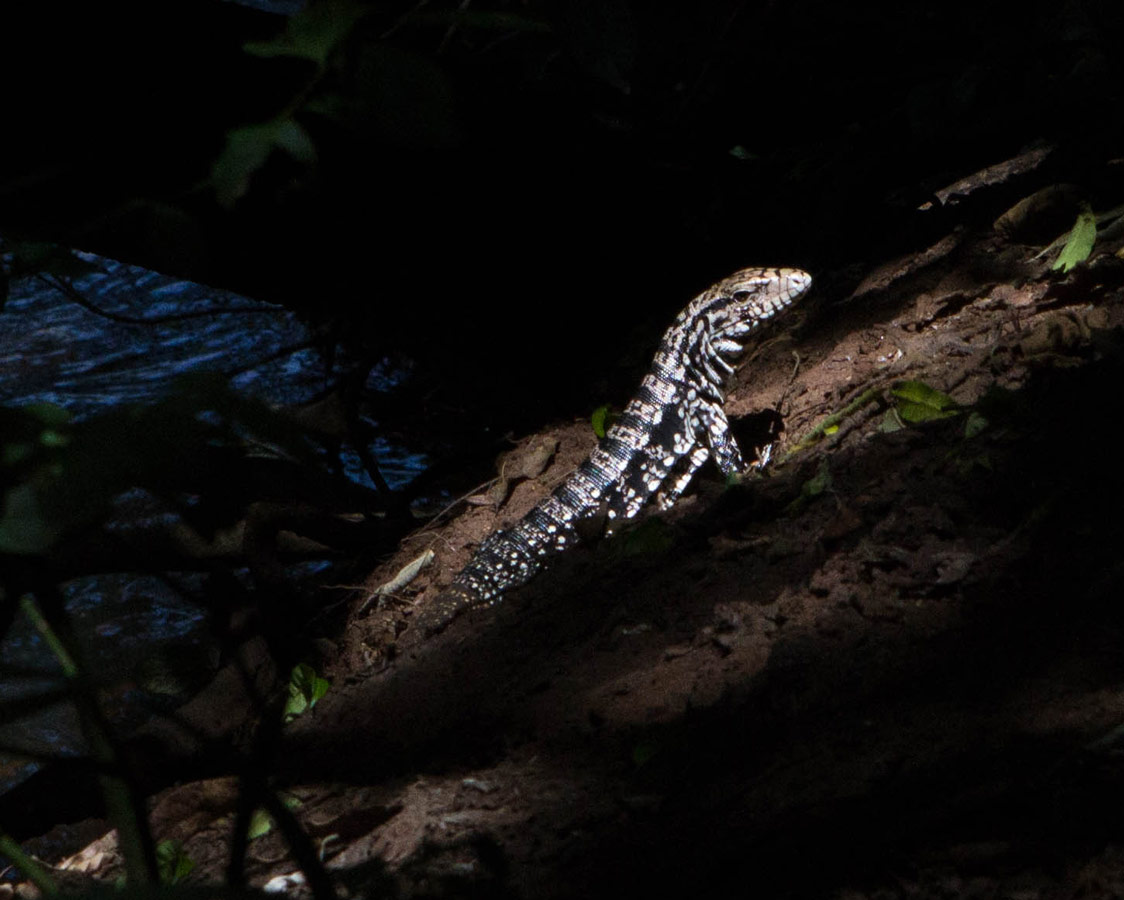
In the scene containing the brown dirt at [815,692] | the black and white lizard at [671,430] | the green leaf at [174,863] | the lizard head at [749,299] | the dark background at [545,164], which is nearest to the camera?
the brown dirt at [815,692]

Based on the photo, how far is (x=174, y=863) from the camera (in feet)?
10.1

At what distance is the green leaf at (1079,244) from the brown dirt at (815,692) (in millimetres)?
134

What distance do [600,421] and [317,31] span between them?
5.12 metres

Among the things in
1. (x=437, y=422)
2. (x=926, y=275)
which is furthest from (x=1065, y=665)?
(x=437, y=422)

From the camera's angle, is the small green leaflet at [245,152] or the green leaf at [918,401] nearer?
the small green leaflet at [245,152]

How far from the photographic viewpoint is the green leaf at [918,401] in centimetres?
393

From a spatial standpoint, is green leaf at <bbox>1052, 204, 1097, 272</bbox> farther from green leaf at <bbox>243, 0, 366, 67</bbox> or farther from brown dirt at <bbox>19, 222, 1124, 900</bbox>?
green leaf at <bbox>243, 0, 366, 67</bbox>

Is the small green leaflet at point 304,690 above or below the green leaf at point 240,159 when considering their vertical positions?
below

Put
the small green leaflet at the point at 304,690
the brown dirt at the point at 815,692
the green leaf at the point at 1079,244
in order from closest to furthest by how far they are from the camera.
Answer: the brown dirt at the point at 815,692
the green leaf at the point at 1079,244
the small green leaflet at the point at 304,690

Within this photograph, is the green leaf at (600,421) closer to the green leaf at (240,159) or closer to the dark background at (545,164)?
the dark background at (545,164)

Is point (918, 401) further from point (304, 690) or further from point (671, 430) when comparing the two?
point (304, 690)

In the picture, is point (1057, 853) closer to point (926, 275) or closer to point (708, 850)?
point (708, 850)

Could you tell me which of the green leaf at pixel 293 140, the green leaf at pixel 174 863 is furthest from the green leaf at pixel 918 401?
the green leaf at pixel 293 140

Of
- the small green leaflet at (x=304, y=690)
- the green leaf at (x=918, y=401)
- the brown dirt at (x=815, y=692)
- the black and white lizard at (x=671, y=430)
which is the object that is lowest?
the brown dirt at (x=815, y=692)
